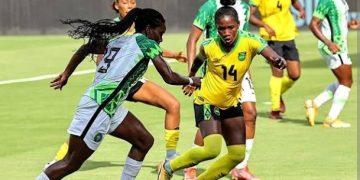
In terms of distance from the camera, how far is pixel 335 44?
16703 mm

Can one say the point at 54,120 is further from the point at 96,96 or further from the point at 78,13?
the point at 78,13

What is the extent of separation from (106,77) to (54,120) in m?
7.94

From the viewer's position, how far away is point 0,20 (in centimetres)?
3794

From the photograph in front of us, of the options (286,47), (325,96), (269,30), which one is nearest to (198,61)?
(325,96)

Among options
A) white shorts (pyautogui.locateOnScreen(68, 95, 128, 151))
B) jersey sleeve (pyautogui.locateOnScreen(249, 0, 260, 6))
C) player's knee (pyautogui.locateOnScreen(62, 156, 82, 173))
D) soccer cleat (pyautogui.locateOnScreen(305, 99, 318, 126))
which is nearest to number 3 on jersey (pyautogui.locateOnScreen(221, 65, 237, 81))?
white shorts (pyautogui.locateOnScreen(68, 95, 128, 151))

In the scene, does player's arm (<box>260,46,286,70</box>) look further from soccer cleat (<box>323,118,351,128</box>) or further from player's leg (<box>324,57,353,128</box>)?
soccer cleat (<box>323,118,351,128</box>)

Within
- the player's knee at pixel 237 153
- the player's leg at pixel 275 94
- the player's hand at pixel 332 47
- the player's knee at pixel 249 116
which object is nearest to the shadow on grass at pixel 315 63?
the player's leg at pixel 275 94

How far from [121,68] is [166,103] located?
2351mm

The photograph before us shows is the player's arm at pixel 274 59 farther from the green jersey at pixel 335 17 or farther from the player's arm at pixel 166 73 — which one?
the green jersey at pixel 335 17

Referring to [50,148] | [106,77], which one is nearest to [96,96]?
[106,77]

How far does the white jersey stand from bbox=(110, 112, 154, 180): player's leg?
0.55m

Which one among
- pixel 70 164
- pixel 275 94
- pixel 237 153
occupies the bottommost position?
pixel 275 94

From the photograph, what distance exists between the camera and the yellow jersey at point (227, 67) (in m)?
11.1

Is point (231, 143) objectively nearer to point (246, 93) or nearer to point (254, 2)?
point (246, 93)
